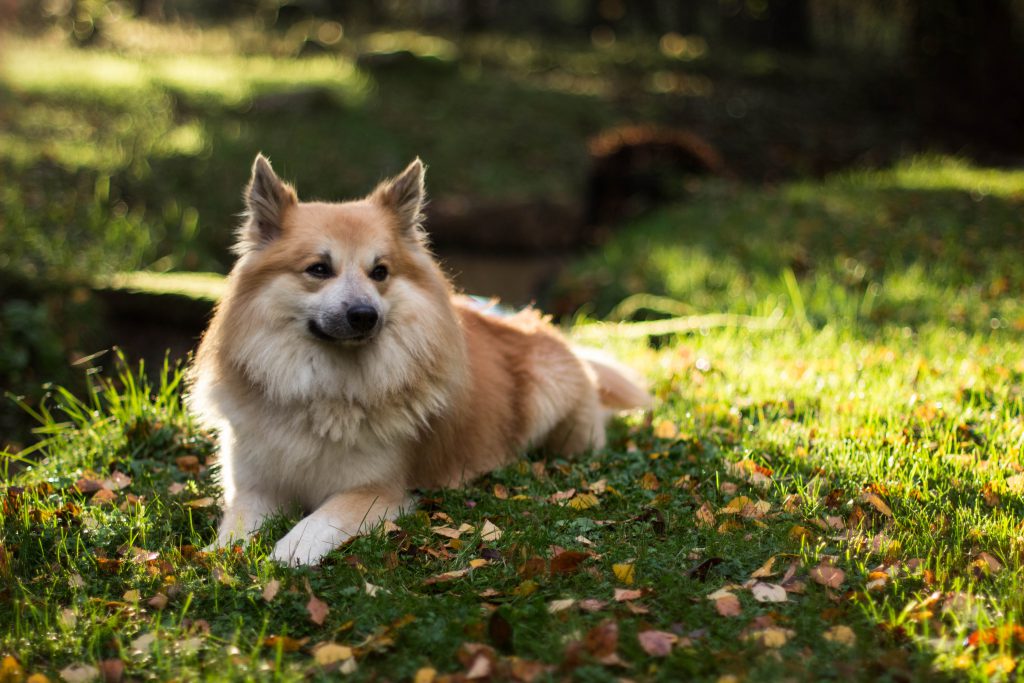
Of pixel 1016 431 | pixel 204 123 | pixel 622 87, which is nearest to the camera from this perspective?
pixel 1016 431

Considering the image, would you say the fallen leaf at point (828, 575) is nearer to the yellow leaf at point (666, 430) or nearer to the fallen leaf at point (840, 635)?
the fallen leaf at point (840, 635)

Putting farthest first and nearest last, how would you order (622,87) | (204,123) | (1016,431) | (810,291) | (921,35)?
(622,87) → (921,35) → (204,123) → (810,291) → (1016,431)

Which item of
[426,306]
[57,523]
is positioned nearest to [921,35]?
[426,306]

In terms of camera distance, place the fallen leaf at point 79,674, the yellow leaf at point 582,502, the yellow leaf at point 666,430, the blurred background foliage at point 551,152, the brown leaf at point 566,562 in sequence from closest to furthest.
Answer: the fallen leaf at point 79,674
the brown leaf at point 566,562
the yellow leaf at point 582,502
the yellow leaf at point 666,430
the blurred background foliage at point 551,152

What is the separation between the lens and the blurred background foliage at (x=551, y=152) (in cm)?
821

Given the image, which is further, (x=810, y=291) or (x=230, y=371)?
A: (x=810, y=291)

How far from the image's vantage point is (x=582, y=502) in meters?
4.26

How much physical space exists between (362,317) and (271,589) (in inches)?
44.1

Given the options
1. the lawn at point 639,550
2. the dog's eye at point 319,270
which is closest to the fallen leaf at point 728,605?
the lawn at point 639,550

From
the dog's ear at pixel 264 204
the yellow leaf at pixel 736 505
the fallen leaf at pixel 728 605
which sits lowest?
the yellow leaf at pixel 736 505

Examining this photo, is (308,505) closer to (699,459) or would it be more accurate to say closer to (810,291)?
(699,459)

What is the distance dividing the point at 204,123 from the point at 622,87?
7.79 meters

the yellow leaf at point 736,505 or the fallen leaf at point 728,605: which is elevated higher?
the fallen leaf at point 728,605

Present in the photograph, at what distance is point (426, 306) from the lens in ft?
13.9
